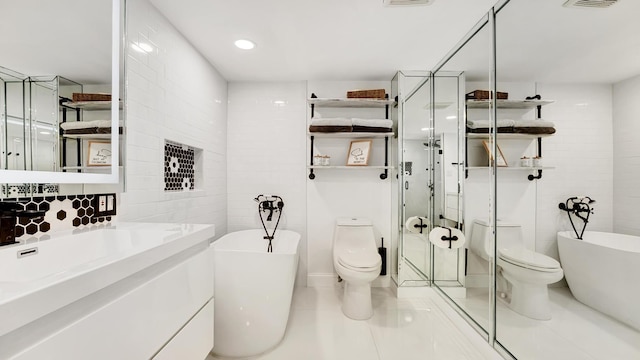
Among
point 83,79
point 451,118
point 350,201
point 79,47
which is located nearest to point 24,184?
point 83,79

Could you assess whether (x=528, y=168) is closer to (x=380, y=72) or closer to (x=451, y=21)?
(x=451, y=21)

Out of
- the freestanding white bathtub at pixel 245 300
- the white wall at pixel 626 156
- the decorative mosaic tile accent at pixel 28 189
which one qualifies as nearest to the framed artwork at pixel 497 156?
the white wall at pixel 626 156

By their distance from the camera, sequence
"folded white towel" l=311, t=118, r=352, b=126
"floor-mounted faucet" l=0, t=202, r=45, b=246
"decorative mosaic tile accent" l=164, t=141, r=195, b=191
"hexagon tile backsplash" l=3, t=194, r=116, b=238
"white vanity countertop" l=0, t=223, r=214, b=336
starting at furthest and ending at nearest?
"folded white towel" l=311, t=118, r=352, b=126, "decorative mosaic tile accent" l=164, t=141, r=195, b=191, "hexagon tile backsplash" l=3, t=194, r=116, b=238, "floor-mounted faucet" l=0, t=202, r=45, b=246, "white vanity countertop" l=0, t=223, r=214, b=336

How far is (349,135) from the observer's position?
2.60 m

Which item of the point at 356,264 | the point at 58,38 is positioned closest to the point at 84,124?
the point at 58,38

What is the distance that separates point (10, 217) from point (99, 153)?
0.44 m

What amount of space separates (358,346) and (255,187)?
1.79 meters

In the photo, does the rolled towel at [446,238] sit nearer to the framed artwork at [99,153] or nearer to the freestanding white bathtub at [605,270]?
the freestanding white bathtub at [605,270]

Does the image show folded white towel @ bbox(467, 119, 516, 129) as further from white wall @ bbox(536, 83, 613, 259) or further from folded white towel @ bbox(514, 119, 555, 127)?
white wall @ bbox(536, 83, 613, 259)

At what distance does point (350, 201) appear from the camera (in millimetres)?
2805

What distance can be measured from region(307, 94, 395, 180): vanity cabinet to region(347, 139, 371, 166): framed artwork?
6 cm

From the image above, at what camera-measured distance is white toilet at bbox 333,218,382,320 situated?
2121 mm

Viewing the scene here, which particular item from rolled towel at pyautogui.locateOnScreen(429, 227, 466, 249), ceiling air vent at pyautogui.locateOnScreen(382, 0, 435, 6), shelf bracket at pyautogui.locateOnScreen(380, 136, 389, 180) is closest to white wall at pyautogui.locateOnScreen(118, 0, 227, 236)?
ceiling air vent at pyautogui.locateOnScreen(382, 0, 435, 6)

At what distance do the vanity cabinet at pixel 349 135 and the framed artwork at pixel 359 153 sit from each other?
0.19 feet
